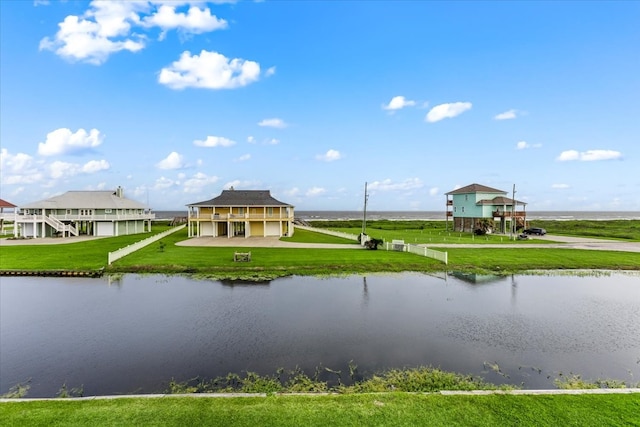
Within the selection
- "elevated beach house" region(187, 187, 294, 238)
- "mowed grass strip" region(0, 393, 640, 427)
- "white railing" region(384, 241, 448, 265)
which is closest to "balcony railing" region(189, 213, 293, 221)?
"elevated beach house" region(187, 187, 294, 238)

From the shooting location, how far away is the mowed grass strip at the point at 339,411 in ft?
27.9

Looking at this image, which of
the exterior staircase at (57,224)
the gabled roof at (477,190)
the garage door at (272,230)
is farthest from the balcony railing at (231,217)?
the gabled roof at (477,190)

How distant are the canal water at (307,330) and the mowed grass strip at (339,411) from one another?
2.28m

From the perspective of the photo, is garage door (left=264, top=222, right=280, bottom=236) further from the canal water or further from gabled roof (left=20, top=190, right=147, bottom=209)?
the canal water

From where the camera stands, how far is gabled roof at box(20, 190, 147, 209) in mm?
57156

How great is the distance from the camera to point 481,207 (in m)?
63.4

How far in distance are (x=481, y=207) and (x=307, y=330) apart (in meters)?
55.2

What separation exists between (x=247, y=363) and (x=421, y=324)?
8.87 metres

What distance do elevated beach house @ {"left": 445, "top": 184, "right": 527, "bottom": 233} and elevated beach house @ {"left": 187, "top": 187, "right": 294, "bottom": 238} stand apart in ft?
109

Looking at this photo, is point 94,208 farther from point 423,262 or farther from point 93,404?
point 93,404

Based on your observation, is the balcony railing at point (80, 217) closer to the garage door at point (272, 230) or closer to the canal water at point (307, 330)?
the garage door at point (272, 230)

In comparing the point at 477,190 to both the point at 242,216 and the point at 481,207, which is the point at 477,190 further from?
the point at 242,216

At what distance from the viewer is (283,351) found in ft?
47.2

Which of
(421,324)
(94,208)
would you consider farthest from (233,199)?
(421,324)
